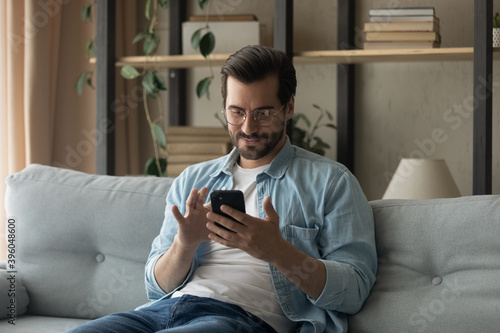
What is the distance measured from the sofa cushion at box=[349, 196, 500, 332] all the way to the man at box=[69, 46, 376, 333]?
0.06 m

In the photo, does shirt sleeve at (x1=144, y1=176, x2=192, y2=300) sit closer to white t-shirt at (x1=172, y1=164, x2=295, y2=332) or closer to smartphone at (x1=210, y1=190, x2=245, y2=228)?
white t-shirt at (x1=172, y1=164, x2=295, y2=332)

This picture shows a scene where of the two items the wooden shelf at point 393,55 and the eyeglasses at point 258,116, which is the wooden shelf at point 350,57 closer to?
the wooden shelf at point 393,55

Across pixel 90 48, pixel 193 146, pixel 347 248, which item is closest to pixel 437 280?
pixel 347 248

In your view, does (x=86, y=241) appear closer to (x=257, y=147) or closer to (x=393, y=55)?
(x=257, y=147)

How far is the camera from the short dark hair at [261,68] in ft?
5.29

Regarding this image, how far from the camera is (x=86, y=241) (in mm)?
1916

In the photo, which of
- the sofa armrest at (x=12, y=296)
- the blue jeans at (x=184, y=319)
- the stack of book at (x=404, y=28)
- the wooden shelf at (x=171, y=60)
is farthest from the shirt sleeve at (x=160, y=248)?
the stack of book at (x=404, y=28)

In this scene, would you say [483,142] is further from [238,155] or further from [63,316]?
[63,316]

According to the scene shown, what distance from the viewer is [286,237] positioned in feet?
5.12

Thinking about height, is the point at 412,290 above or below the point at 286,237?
below

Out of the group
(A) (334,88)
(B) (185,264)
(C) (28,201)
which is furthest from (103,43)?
(B) (185,264)

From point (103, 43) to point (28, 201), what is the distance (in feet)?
2.76

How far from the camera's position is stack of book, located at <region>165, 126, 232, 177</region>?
2.64 meters

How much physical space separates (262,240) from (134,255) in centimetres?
61
